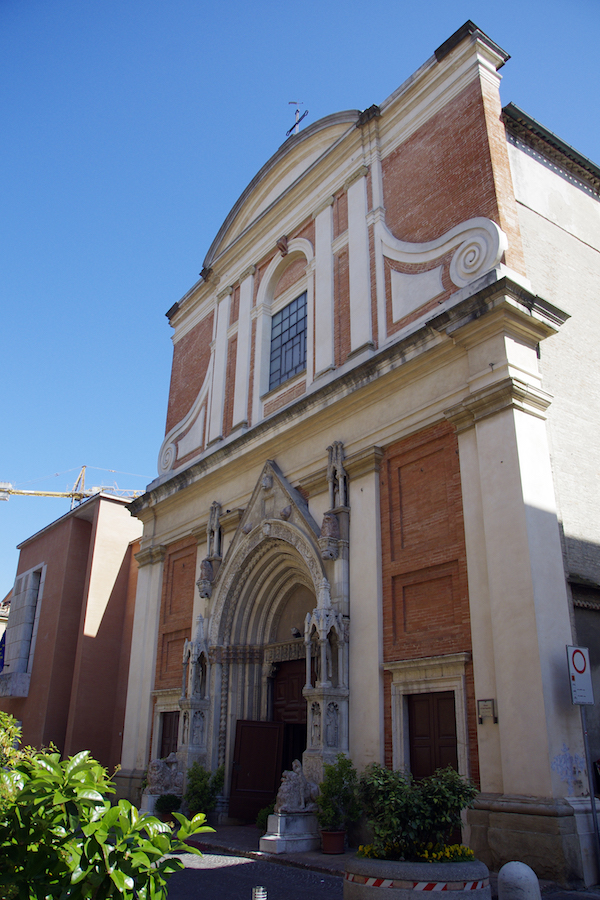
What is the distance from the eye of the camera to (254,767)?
1552cm

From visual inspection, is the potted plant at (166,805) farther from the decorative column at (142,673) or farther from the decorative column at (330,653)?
the decorative column at (330,653)

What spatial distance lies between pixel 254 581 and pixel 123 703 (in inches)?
388

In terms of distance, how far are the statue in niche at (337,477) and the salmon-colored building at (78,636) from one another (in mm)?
13252

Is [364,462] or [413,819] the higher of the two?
[364,462]

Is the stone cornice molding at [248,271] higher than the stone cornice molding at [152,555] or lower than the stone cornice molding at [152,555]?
higher

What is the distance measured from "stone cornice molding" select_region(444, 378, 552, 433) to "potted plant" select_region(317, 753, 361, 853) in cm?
622

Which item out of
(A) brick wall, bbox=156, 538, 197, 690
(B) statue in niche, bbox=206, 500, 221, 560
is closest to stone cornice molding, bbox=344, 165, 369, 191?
(B) statue in niche, bbox=206, 500, 221, 560

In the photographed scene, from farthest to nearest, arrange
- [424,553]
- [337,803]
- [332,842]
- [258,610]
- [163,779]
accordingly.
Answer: [258,610] → [163,779] → [424,553] → [337,803] → [332,842]

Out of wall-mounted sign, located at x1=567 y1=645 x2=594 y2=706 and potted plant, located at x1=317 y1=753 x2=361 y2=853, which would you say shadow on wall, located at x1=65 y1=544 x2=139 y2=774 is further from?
wall-mounted sign, located at x1=567 y1=645 x2=594 y2=706

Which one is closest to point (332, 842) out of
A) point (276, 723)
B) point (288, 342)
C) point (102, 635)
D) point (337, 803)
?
point (337, 803)

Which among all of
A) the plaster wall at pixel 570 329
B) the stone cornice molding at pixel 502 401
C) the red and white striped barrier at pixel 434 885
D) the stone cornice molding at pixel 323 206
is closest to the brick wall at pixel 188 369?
the stone cornice molding at pixel 323 206

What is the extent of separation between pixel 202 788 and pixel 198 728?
1.35m

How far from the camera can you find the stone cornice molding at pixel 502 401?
11.5m

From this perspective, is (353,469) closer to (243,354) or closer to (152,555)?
(243,354)
